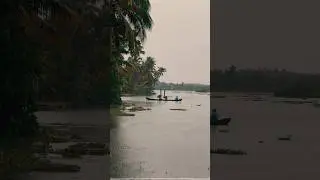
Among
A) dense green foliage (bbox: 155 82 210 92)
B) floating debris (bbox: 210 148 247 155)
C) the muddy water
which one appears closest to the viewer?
the muddy water

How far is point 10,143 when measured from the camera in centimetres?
419

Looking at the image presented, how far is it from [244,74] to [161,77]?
7.85ft

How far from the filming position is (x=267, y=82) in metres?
5.16

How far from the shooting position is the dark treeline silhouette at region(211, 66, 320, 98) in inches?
193

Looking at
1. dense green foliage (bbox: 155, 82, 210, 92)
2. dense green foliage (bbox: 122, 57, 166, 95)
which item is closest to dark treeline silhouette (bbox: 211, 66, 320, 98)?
dense green foliage (bbox: 155, 82, 210, 92)

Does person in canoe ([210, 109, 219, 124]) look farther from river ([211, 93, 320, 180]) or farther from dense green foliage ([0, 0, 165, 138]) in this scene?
dense green foliage ([0, 0, 165, 138])

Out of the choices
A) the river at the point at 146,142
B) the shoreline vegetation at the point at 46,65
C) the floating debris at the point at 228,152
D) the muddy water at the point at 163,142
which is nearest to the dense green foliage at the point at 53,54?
the shoreline vegetation at the point at 46,65

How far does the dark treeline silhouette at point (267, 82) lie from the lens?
4.89 m

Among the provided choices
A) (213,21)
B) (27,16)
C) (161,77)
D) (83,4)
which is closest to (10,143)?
(27,16)

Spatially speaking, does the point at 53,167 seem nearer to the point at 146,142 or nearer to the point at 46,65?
the point at 46,65

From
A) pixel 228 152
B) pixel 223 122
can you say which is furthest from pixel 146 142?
pixel 228 152

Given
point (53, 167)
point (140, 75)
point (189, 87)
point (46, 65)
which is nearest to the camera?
point (53, 167)

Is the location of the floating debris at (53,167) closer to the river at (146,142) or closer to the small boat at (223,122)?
the river at (146,142)

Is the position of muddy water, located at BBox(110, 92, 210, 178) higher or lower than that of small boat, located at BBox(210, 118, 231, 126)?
lower
